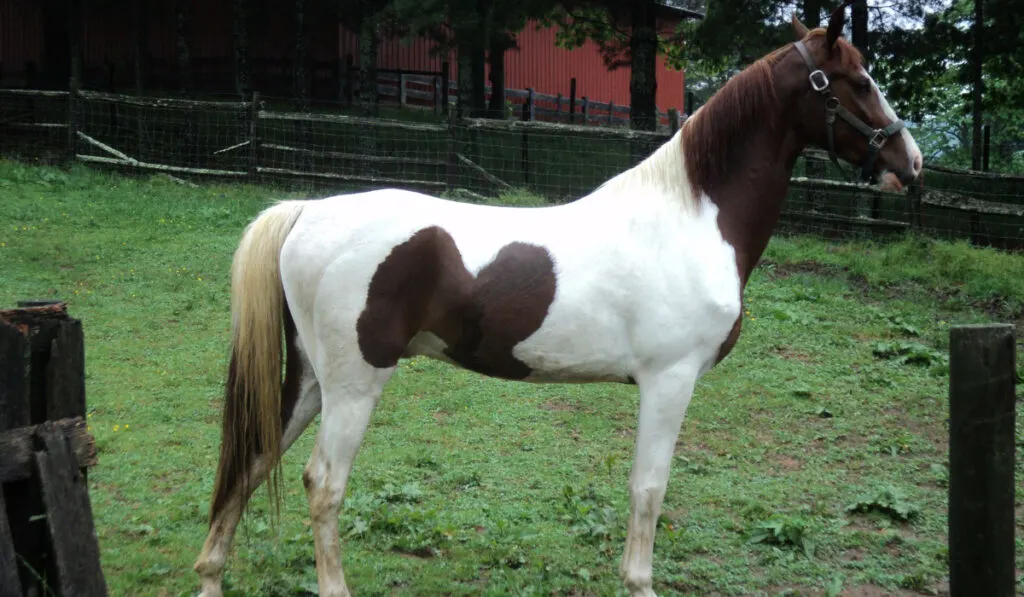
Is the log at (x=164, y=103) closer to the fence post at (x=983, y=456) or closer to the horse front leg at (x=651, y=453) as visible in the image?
the horse front leg at (x=651, y=453)

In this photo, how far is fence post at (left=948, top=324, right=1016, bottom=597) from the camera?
264 centimetres

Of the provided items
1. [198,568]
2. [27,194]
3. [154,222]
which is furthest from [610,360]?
[27,194]

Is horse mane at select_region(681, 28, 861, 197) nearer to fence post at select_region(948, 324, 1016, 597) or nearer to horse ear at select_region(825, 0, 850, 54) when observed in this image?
horse ear at select_region(825, 0, 850, 54)

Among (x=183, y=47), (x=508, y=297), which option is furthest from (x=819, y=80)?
(x=183, y=47)

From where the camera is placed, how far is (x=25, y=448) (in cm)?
264

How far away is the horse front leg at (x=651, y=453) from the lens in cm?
348

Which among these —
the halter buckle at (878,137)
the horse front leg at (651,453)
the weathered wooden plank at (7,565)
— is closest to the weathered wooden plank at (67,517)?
the weathered wooden plank at (7,565)

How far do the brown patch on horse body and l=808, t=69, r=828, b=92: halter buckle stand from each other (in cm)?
128

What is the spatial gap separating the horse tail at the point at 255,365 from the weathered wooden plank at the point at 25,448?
2.81 feet

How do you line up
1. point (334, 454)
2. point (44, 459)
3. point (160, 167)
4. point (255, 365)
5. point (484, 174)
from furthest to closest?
point (160, 167)
point (484, 174)
point (255, 365)
point (334, 454)
point (44, 459)

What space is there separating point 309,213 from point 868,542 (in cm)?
296

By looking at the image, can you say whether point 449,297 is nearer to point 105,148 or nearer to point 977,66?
point 105,148

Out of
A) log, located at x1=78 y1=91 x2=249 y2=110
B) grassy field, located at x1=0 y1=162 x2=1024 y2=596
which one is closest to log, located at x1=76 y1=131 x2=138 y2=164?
log, located at x1=78 y1=91 x2=249 y2=110

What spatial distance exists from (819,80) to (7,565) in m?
3.25
